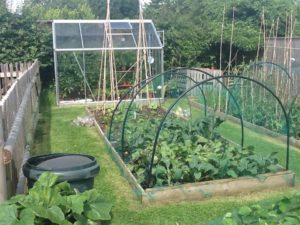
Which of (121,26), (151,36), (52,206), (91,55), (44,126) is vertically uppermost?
(121,26)

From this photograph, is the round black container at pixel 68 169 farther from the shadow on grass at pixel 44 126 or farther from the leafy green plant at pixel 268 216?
the shadow on grass at pixel 44 126

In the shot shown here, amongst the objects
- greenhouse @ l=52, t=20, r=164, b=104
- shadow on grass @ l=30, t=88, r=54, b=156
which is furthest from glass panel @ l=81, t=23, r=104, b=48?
shadow on grass @ l=30, t=88, r=54, b=156

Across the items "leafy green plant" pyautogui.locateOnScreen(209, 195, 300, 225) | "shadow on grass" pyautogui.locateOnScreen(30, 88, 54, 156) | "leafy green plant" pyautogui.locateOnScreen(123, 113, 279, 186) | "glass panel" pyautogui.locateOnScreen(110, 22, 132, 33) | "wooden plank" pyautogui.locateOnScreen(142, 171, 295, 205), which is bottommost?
"shadow on grass" pyautogui.locateOnScreen(30, 88, 54, 156)

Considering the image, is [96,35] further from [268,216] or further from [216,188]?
[268,216]

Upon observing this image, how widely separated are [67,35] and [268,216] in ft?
36.2

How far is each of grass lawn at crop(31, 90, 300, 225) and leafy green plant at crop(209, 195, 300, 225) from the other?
1.71 meters

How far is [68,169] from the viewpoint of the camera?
3.83 metres

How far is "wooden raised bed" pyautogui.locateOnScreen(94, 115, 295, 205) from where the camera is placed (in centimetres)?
478

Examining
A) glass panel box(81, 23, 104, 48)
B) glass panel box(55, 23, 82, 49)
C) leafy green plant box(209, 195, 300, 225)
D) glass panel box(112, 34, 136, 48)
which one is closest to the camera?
leafy green plant box(209, 195, 300, 225)

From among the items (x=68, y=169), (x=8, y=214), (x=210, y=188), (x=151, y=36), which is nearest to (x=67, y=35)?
(x=151, y=36)

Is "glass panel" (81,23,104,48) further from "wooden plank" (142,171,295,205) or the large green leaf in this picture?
the large green leaf

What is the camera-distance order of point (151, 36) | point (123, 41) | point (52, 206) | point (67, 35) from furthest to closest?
1. point (151, 36)
2. point (123, 41)
3. point (67, 35)
4. point (52, 206)

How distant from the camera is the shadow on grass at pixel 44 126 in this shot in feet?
23.9

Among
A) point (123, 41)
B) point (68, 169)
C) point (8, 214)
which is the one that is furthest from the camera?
point (123, 41)
